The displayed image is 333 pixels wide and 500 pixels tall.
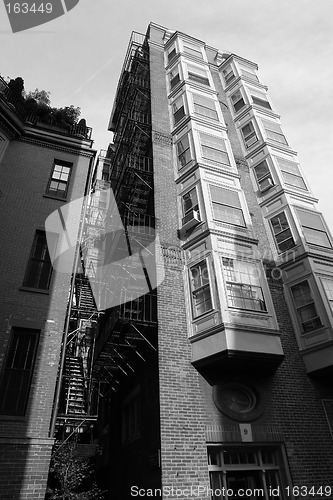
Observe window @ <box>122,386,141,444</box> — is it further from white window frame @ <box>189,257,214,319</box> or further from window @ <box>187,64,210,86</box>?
window @ <box>187,64,210,86</box>

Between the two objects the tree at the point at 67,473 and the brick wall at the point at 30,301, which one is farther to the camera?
the tree at the point at 67,473

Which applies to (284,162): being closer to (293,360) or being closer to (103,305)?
(293,360)

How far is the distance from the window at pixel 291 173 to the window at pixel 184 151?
15.4 feet

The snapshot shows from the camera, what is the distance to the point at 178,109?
61.2ft

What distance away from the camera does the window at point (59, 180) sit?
13.2 meters

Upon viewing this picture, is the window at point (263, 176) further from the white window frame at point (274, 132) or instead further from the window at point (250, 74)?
the window at point (250, 74)

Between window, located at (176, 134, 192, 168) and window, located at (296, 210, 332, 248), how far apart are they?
549 cm

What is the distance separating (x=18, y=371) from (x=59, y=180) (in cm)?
730

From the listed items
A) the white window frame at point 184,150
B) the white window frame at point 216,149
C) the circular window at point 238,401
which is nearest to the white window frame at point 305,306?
the circular window at point 238,401

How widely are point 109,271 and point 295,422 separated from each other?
9732mm

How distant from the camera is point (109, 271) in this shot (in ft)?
53.8

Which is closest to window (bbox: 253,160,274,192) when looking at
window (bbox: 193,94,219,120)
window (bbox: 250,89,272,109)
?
window (bbox: 193,94,219,120)

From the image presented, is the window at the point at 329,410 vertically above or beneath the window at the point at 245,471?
above

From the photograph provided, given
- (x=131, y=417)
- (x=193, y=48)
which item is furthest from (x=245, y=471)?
(x=193, y=48)
